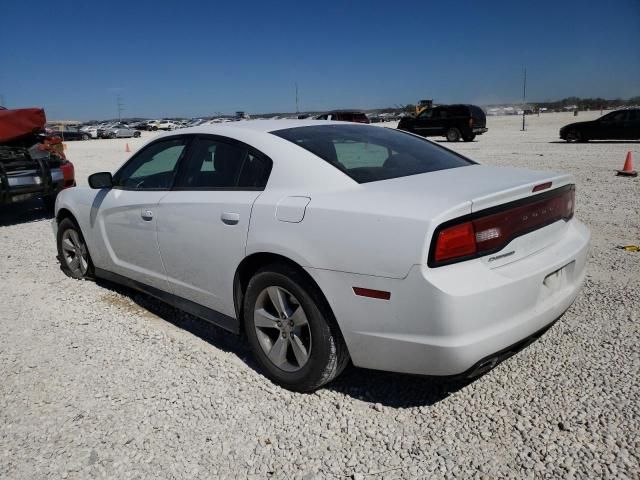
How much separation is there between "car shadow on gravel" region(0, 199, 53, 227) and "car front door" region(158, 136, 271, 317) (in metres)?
6.25

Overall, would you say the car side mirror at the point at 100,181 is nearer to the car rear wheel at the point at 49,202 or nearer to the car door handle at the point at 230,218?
the car door handle at the point at 230,218

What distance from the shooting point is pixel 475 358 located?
7.54ft

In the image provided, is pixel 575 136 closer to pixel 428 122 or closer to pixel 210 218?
pixel 428 122

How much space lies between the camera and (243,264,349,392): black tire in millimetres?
2645

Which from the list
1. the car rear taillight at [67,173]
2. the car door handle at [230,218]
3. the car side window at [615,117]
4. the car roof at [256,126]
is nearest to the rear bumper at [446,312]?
the car door handle at [230,218]

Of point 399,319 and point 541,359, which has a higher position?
point 399,319

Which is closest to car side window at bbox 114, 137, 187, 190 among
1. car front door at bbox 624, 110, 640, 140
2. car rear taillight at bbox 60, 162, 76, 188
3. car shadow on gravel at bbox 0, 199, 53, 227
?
car rear taillight at bbox 60, 162, 76, 188

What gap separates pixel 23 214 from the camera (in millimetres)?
9344

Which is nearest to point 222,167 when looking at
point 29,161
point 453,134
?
point 29,161

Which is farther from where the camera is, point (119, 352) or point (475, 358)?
point (119, 352)

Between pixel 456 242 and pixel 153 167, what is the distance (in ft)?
8.73

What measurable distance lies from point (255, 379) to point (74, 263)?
9.58ft

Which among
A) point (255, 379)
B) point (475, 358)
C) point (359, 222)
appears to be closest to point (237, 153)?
point (359, 222)

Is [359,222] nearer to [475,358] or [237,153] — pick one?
[475,358]
